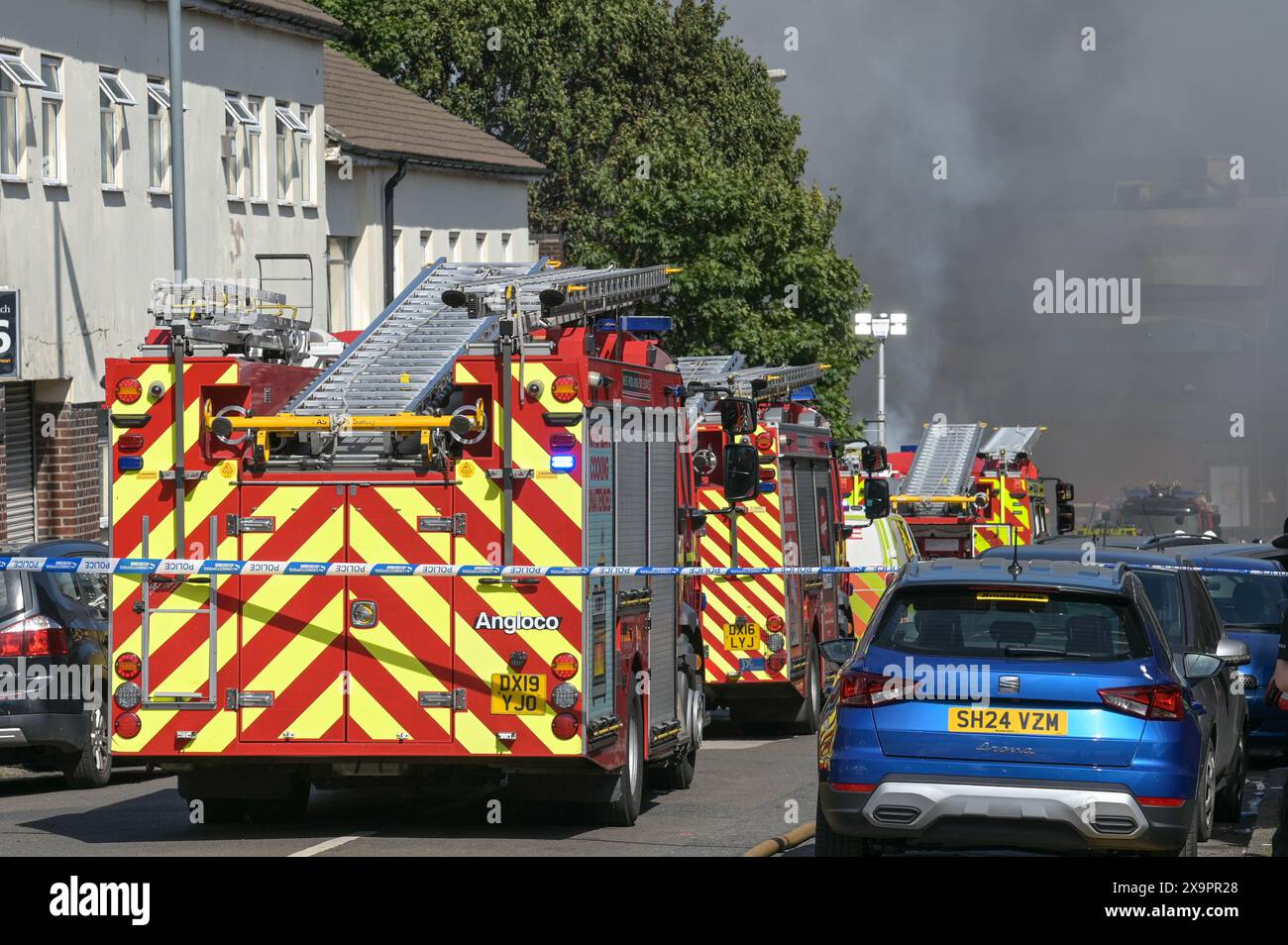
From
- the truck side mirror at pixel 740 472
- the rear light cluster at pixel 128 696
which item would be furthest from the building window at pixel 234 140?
the rear light cluster at pixel 128 696

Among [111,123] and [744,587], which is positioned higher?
[111,123]

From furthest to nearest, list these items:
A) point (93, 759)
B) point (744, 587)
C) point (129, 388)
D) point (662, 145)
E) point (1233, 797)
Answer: point (662, 145) < point (744, 587) < point (93, 759) < point (1233, 797) < point (129, 388)

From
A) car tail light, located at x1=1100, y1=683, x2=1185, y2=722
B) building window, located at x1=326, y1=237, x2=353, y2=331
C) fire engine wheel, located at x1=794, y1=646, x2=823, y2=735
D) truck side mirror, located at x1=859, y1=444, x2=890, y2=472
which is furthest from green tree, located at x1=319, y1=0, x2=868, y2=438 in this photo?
car tail light, located at x1=1100, y1=683, x2=1185, y2=722

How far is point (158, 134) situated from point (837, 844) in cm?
2547

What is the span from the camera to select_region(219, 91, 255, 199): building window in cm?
3541

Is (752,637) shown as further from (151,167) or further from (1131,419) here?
(1131,419)

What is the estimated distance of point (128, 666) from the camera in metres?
11.6

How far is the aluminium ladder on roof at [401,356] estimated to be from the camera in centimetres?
1181

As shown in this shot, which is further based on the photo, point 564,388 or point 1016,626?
point 564,388

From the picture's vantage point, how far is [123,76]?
3170 centimetres

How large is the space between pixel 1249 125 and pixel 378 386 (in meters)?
60.6


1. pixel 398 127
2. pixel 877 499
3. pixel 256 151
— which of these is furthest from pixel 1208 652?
pixel 398 127

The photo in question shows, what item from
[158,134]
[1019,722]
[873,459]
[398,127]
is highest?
[398,127]

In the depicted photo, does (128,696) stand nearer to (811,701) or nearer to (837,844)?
(837,844)
